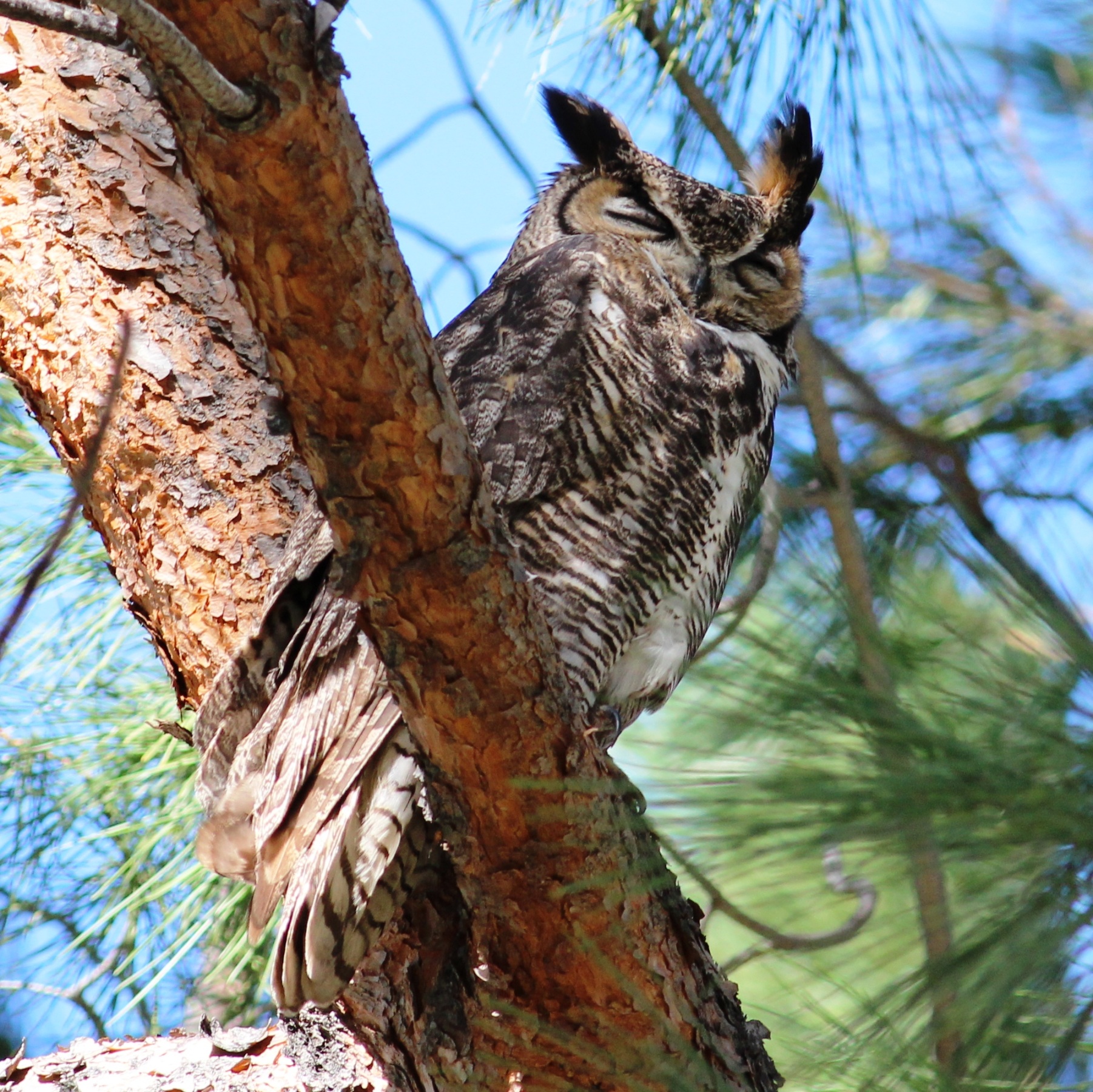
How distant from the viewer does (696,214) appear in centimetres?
193

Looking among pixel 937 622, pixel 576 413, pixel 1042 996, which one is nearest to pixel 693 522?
pixel 576 413

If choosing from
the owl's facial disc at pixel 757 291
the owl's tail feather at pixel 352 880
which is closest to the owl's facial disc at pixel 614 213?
the owl's facial disc at pixel 757 291

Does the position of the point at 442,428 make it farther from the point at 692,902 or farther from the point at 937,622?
the point at 692,902

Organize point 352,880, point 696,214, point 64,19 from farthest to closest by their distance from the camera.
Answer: point 696,214, point 352,880, point 64,19

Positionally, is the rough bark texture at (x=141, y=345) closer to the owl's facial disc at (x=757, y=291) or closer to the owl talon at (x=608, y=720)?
the owl talon at (x=608, y=720)

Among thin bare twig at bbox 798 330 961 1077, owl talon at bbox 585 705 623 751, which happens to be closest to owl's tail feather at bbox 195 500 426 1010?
owl talon at bbox 585 705 623 751

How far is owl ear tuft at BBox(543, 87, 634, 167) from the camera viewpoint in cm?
209

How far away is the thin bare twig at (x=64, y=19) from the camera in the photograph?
804 mm

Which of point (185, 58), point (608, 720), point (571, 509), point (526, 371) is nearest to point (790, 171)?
point (526, 371)

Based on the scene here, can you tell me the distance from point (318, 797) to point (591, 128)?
1.28m

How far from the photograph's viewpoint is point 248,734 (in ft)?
4.88

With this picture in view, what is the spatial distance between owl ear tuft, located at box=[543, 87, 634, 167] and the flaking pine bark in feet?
2.24

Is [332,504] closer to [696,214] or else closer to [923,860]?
[923,860]

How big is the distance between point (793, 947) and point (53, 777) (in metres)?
1.67
